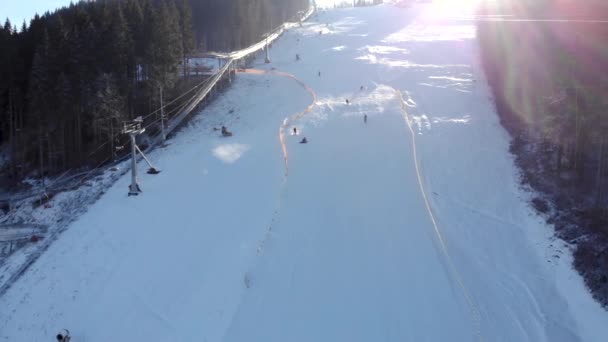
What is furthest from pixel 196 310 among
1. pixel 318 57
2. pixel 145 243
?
pixel 318 57

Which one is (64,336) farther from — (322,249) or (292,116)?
(292,116)

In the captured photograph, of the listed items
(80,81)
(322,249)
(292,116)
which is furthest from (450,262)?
(80,81)

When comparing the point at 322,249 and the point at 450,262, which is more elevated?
the point at 322,249

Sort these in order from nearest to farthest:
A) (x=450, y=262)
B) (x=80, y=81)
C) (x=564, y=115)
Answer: (x=450, y=262), (x=564, y=115), (x=80, y=81)

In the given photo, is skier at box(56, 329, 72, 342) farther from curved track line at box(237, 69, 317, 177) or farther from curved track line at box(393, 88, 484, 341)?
curved track line at box(393, 88, 484, 341)

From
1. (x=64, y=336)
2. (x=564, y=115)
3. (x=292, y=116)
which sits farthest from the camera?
(x=292, y=116)

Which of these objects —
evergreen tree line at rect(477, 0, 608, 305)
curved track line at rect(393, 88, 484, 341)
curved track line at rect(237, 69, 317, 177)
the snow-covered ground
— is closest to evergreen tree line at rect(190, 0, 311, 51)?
curved track line at rect(237, 69, 317, 177)
